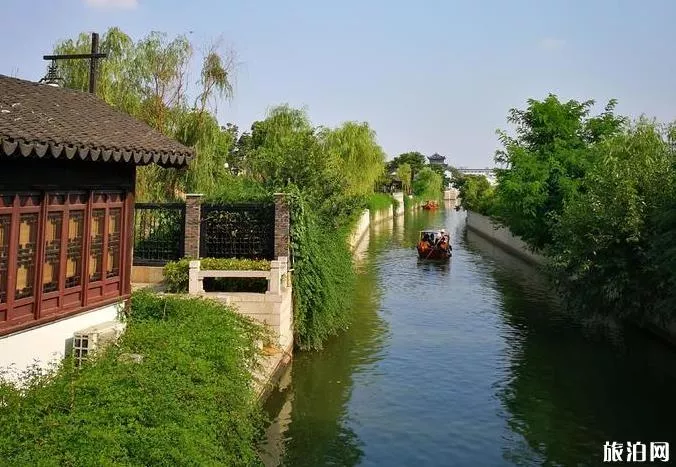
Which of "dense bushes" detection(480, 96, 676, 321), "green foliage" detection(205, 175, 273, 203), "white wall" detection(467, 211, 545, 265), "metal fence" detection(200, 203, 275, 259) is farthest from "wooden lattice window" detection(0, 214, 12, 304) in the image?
"white wall" detection(467, 211, 545, 265)

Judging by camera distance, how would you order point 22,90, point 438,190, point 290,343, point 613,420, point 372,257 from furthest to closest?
point 438,190 < point 372,257 < point 290,343 < point 613,420 < point 22,90

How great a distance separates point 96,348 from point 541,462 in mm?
6285

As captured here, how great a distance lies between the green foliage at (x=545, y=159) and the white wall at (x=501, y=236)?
3471mm

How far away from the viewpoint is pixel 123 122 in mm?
9328

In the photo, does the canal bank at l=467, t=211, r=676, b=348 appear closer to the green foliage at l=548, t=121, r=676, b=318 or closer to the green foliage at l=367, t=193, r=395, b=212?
the green foliage at l=548, t=121, r=676, b=318

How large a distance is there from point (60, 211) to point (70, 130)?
3.56 feet

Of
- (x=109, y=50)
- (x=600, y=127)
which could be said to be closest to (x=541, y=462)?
(x=109, y=50)

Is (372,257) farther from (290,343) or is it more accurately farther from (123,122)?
(123,122)

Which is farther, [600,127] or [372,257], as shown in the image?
[372,257]

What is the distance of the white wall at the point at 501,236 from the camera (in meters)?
33.0

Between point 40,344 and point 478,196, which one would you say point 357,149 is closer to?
point 478,196

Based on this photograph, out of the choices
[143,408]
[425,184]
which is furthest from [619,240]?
[425,184]

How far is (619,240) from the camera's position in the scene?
15203mm

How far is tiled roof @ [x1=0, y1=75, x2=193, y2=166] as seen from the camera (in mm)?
6355
